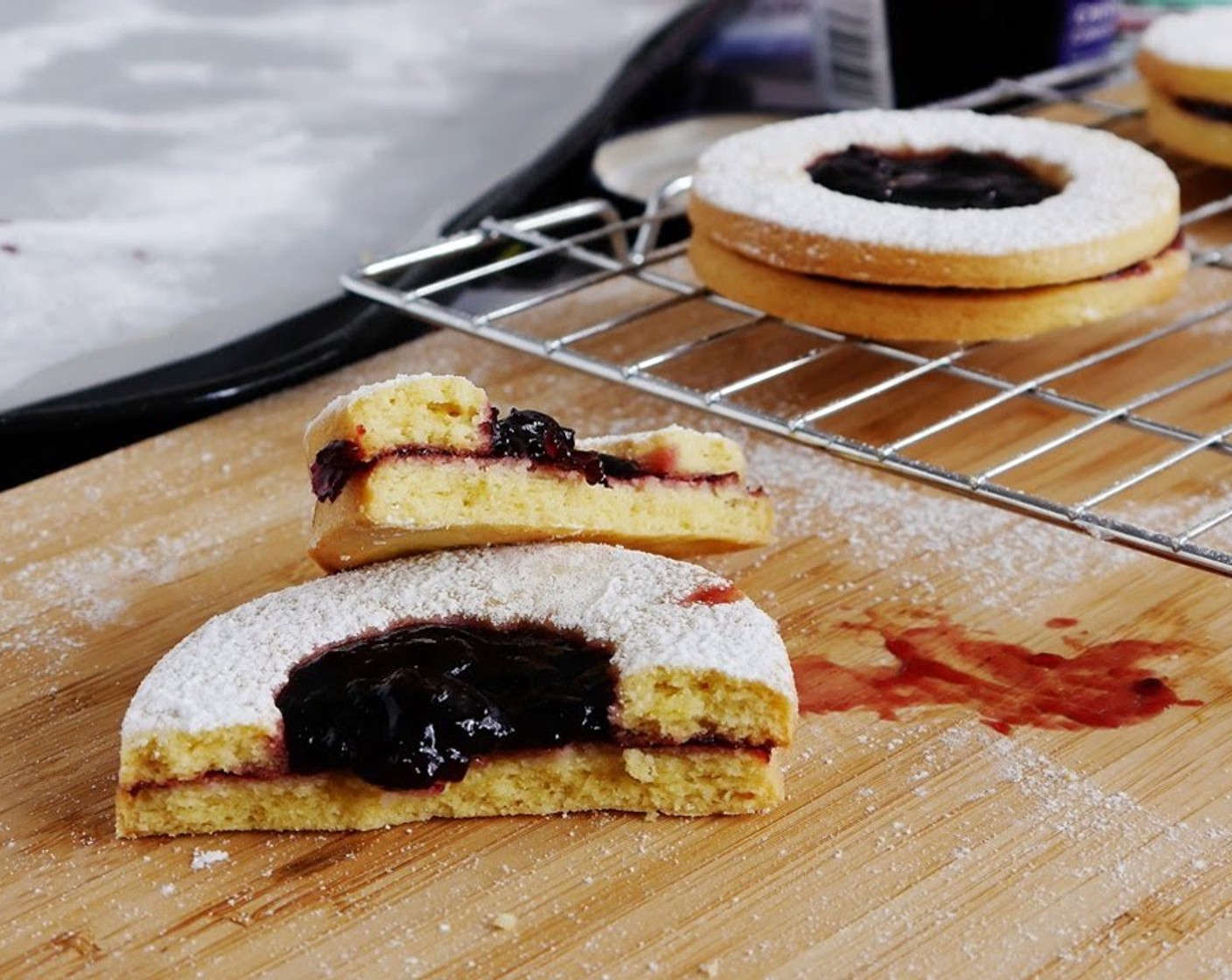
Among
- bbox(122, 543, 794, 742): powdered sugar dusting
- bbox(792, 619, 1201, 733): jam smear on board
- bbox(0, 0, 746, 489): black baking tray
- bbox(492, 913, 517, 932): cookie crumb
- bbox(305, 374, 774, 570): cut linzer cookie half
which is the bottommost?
bbox(792, 619, 1201, 733): jam smear on board

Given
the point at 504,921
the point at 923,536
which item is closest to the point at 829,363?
the point at 923,536

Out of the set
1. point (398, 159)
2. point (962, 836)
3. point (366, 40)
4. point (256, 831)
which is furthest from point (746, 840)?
point (366, 40)

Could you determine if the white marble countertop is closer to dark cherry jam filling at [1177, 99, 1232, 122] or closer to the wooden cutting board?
the wooden cutting board

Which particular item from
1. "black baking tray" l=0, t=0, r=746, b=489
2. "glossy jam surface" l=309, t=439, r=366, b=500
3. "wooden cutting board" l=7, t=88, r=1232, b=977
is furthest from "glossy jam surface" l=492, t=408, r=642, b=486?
"black baking tray" l=0, t=0, r=746, b=489

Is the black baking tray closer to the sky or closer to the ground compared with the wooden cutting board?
closer to the sky

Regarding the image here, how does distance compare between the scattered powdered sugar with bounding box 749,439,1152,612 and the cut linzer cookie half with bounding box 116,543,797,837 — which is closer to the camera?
the cut linzer cookie half with bounding box 116,543,797,837

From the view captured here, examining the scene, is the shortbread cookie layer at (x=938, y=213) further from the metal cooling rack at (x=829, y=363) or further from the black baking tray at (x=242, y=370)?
the black baking tray at (x=242, y=370)

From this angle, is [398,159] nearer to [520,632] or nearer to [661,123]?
[661,123]
